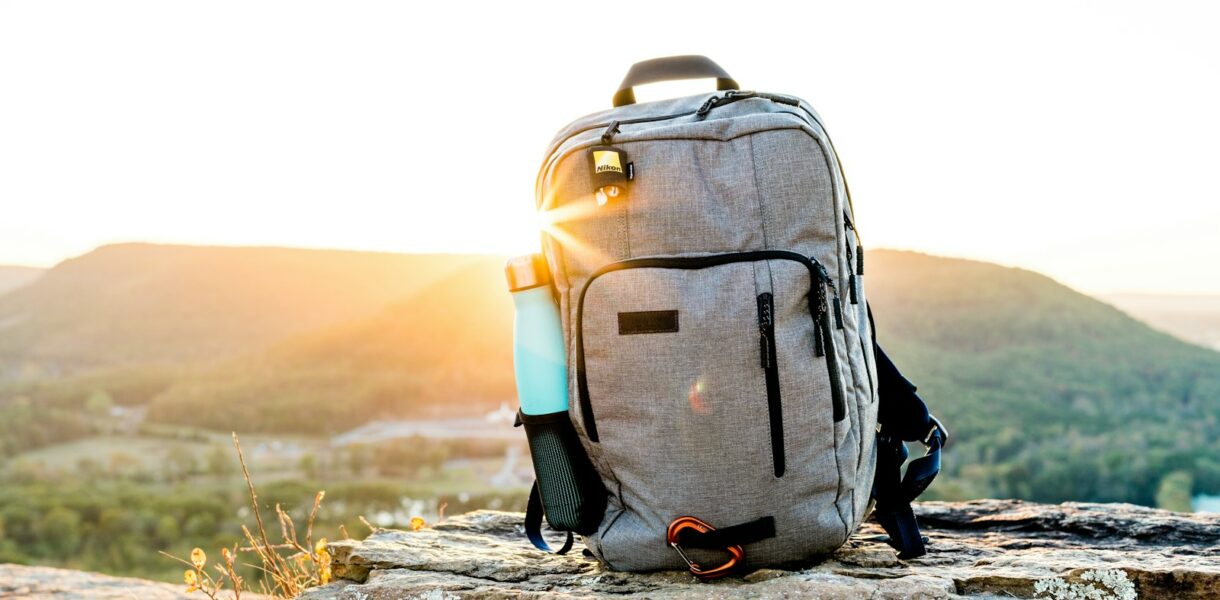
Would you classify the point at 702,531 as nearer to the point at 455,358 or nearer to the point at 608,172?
the point at 608,172

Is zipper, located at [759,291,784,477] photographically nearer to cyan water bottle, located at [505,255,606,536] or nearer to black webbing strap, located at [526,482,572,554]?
cyan water bottle, located at [505,255,606,536]

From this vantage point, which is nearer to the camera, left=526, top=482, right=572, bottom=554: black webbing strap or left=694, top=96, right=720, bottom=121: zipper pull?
left=694, top=96, right=720, bottom=121: zipper pull

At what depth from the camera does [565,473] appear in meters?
2.05

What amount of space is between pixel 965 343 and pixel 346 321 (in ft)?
73.4

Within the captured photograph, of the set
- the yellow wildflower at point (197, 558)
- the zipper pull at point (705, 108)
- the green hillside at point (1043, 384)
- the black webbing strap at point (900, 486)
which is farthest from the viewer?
the green hillside at point (1043, 384)

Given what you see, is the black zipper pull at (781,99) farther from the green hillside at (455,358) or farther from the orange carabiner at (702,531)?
the green hillside at (455,358)

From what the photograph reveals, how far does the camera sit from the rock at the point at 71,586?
331cm

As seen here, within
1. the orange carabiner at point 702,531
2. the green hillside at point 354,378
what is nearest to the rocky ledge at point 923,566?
the orange carabiner at point 702,531

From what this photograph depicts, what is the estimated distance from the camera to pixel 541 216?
2.06m

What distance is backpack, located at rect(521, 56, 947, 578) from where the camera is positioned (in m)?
1.82

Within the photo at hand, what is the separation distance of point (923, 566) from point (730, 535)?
1.81 feet

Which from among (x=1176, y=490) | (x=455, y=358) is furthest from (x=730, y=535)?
(x=1176, y=490)

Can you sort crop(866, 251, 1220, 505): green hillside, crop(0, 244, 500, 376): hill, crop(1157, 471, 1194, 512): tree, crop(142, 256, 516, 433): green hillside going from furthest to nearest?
1. crop(0, 244, 500, 376): hill
2. crop(142, 256, 516, 433): green hillside
3. crop(866, 251, 1220, 505): green hillside
4. crop(1157, 471, 1194, 512): tree

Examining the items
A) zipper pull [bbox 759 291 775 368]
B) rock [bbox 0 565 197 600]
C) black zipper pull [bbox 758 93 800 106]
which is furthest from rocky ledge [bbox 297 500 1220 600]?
rock [bbox 0 565 197 600]
